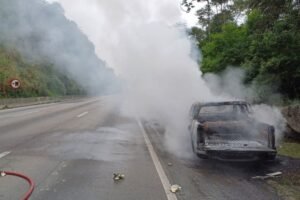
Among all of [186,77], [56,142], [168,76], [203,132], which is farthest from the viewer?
[168,76]

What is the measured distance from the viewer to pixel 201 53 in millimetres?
24469

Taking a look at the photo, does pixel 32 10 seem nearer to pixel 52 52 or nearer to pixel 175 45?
pixel 52 52

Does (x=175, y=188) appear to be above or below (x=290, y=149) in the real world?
above

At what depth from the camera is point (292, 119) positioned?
37.8 ft

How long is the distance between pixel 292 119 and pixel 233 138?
312 cm

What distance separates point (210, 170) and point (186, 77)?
7.87 m

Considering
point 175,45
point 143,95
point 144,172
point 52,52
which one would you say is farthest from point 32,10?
point 144,172

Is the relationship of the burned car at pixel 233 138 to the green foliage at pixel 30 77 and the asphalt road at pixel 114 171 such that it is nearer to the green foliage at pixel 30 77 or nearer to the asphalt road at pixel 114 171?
the asphalt road at pixel 114 171

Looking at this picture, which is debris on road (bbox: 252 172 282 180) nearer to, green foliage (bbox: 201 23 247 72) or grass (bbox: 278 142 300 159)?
grass (bbox: 278 142 300 159)

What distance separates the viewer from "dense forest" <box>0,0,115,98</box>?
5631 centimetres

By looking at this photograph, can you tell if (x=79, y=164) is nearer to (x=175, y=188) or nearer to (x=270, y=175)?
(x=175, y=188)

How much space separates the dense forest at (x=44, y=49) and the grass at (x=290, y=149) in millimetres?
42009

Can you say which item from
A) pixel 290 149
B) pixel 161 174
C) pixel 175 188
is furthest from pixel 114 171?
pixel 290 149

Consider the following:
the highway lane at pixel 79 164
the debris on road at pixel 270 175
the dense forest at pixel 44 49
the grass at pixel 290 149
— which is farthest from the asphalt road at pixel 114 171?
the dense forest at pixel 44 49
